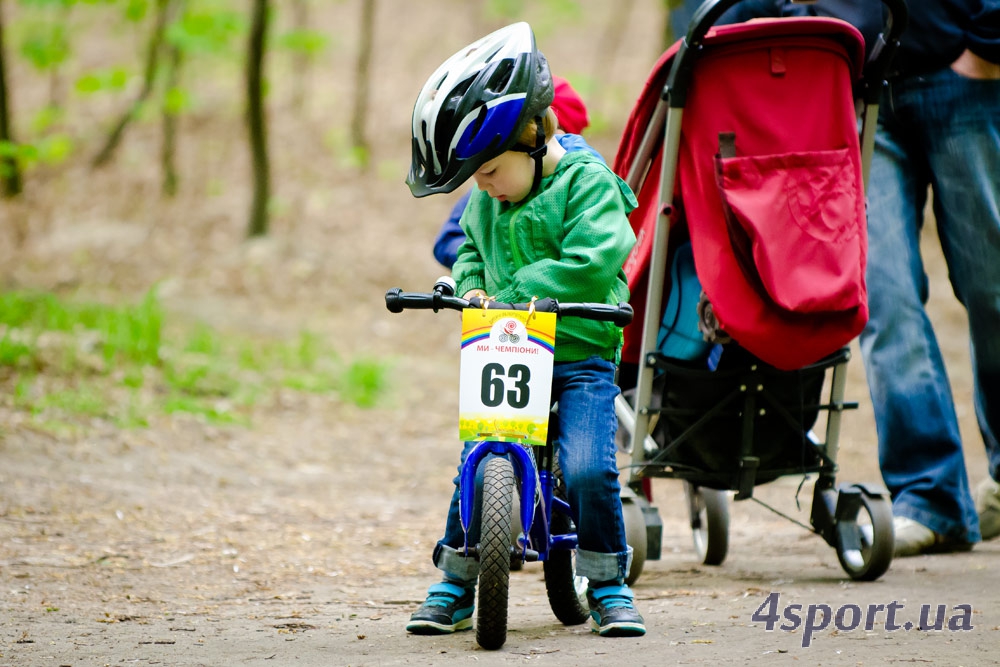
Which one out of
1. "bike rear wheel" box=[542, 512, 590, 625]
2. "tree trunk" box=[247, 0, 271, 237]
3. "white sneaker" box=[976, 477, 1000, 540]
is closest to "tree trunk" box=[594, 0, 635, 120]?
"tree trunk" box=[247, 0, 271, 237]

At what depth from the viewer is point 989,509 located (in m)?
4.57

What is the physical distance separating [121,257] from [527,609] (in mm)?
11108

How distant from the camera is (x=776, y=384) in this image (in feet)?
12.4

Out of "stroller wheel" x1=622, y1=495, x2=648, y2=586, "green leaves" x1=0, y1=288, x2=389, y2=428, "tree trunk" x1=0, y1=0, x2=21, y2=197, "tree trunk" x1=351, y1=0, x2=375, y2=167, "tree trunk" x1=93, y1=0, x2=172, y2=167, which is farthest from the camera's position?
"tree trunk" x1=351, y1=0, x2=375, y2=167

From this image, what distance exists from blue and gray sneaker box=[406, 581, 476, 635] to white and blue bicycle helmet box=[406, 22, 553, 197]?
1128 millimetres

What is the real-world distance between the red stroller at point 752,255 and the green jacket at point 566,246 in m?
0.59

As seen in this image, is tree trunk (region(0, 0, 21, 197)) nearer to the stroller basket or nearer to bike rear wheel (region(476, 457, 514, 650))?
the stroller basket

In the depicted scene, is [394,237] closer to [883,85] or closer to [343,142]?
[343,142]

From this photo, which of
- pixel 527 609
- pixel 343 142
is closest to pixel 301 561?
pixel 527 609

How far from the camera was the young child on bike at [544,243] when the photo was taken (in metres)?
2.84

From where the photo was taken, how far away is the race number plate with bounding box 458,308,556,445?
2.73 metres

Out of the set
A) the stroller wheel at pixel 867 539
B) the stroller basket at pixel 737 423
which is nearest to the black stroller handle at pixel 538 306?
the stroller basket at pixel 737 423

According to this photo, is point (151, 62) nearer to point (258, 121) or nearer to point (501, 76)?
point (258, 121)

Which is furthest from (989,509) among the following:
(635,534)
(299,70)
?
(299,70)
